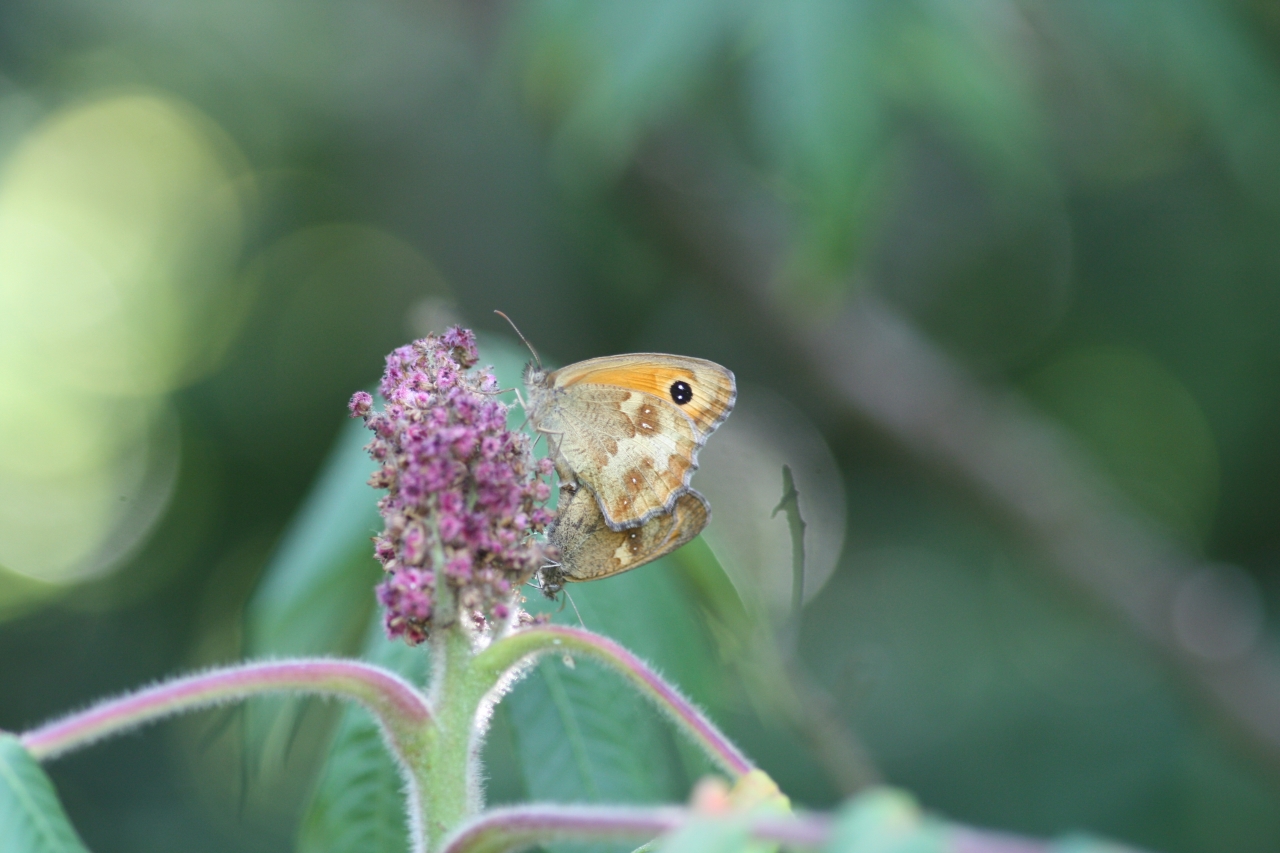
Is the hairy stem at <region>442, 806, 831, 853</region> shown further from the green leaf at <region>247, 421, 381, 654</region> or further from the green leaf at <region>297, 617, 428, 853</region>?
the green leaf at <region>247, 421, 381, 654</region>

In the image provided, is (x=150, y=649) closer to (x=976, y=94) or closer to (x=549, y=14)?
(x=549, y=14)

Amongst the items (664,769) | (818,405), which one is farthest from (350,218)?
(664,769)

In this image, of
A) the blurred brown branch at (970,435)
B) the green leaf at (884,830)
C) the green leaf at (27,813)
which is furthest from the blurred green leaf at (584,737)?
the blurred brown branch at (970,435)

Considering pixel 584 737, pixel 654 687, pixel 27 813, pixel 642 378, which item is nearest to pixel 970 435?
Result: pixel 642 378

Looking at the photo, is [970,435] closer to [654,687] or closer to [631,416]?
[631,416]

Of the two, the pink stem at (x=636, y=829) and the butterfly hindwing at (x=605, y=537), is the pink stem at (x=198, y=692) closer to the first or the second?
the pink stem at (x=636, y=829)

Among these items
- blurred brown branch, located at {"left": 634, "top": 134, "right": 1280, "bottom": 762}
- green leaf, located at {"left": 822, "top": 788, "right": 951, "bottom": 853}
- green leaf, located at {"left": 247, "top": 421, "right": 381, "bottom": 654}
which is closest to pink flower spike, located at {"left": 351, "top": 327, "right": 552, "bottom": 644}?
green leaf, located at {"left": 247, "top": 421, "right": 381, "bottom": 654}
